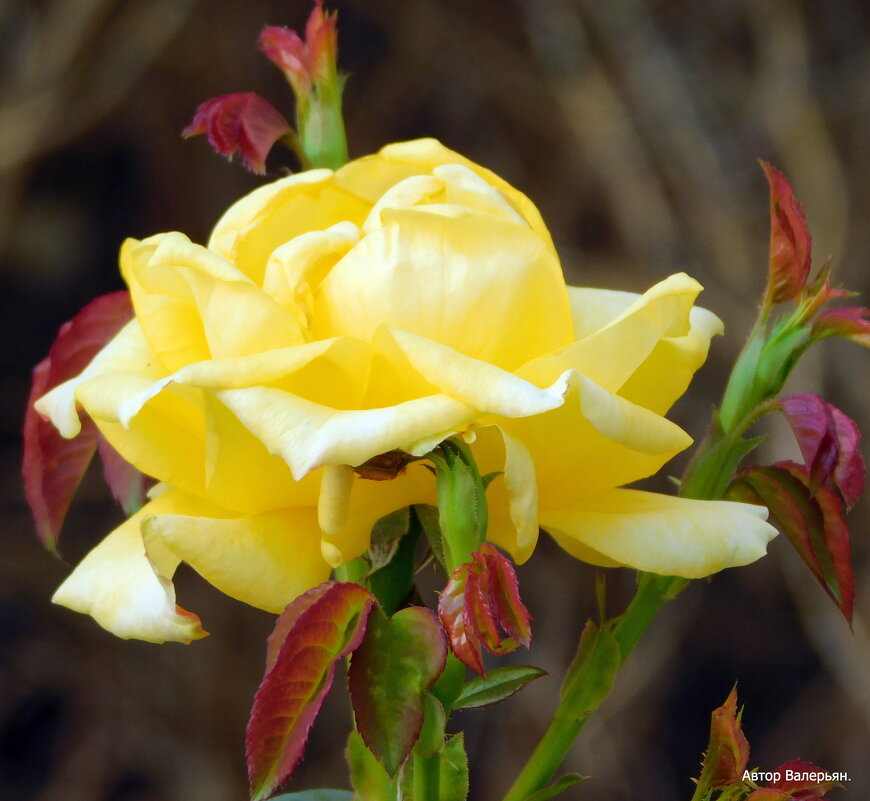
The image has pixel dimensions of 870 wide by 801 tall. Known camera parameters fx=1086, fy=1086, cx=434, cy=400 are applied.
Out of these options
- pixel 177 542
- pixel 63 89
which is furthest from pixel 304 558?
pixel 63 89

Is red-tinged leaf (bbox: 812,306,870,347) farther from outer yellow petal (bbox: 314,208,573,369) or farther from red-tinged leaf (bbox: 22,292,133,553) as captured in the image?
red-tinged leaf (bbox: 22,292,133,553)

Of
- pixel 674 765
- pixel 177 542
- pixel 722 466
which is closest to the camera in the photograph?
pixel 177 542

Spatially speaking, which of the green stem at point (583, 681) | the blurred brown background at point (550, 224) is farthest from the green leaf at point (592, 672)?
the blurred brown background at point (550, 224)

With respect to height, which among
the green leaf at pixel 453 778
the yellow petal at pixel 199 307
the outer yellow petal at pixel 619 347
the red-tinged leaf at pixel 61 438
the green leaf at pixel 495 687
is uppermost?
the yellow petal at pixel 199 307

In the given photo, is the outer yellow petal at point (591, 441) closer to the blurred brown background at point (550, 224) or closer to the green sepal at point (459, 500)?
the green sepal at point (459, 500)

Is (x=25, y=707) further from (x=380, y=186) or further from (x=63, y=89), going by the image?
(x=380, y=186)

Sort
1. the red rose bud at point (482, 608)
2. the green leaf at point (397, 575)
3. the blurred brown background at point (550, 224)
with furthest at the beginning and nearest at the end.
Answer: the blurred brown background at point (550, 224) < the green leaf at point (397, 575) < the red rose bud at point (482, 608)

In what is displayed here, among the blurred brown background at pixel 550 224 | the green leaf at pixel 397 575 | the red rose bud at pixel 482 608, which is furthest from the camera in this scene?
the blurred brown background at pixel 550 224
